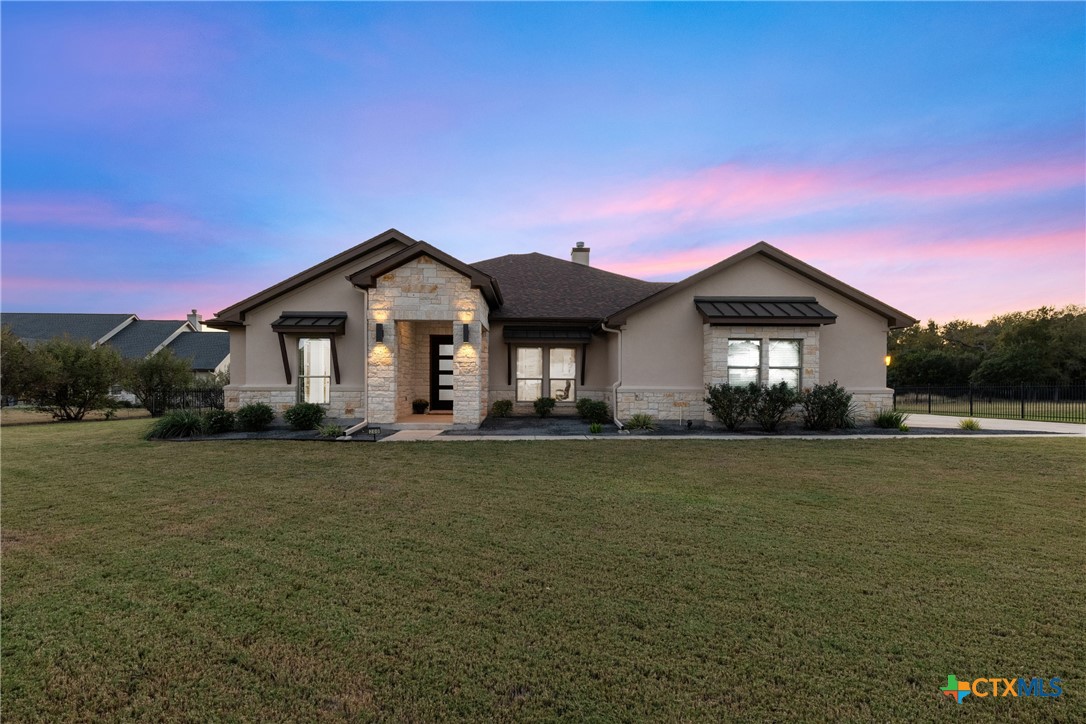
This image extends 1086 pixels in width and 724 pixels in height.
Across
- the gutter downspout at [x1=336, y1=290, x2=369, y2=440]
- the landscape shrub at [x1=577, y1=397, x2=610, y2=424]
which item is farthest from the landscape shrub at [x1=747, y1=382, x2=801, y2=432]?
the gutter downspout at [x1=336, y1=290, x2=369, y2=440]

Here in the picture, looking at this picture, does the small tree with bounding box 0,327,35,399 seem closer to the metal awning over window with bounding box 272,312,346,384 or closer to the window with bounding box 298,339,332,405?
the metal awning over window with bounding box 272,312,346,384

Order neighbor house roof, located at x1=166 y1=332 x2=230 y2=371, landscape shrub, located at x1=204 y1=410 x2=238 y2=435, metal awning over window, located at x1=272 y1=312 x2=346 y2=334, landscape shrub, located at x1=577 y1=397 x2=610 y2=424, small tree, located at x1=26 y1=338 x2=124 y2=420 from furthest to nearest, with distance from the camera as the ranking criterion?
neighbor house roof, located at x1=166 y1=332 x2=230 y2=371
small tree, located at x1=26 y1=338 x2=124 y2=420
landscape shrub, located at x1=577 y1=397 x2=610 y2=424
metal awning over window, located at x1=272 y1=312 x2=346 y2=334
landscape shrub, located at x1=204 y1=410 x2=238 y2=435

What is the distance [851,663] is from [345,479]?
6.77 metres

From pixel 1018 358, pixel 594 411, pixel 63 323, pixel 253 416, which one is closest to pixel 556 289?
pixel 594 411

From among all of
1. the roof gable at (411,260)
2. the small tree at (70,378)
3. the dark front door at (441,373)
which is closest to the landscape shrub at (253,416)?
the roof gable at (411,260)

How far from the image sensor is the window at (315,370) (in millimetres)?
13665

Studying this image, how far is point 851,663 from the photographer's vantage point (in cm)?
251

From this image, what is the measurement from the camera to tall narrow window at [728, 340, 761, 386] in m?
13.2

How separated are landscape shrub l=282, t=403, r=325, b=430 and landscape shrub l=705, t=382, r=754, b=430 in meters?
11.3

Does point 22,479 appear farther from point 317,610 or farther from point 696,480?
point 696,480

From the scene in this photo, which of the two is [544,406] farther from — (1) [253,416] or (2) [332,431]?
(1) [253,416]

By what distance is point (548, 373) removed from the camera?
51.3 feet

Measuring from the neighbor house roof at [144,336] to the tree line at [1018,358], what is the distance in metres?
55.5

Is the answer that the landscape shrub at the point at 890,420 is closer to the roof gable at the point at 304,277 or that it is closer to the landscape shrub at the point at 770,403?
the landscape shrub at the point at 770,403
